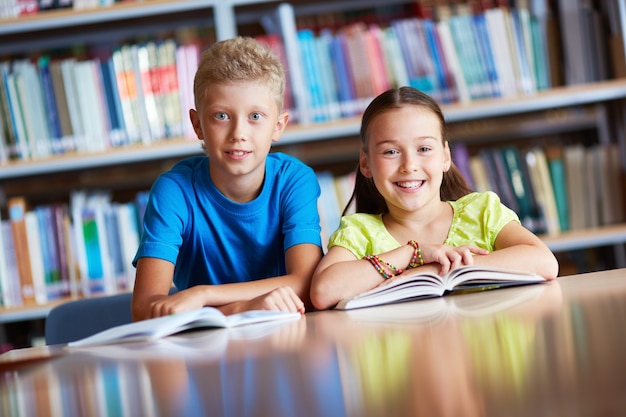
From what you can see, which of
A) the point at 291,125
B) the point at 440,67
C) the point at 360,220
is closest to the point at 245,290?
the point at 360,220

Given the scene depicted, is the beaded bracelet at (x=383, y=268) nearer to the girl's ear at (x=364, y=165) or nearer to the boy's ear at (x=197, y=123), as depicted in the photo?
the girl's ear at (x=364, y=165)

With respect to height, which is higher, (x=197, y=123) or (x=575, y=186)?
(x=197, y=123)

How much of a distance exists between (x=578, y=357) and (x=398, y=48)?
6.44ft

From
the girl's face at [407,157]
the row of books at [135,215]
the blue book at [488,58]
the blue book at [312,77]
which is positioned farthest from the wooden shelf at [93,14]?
the girl's face at [407,157]

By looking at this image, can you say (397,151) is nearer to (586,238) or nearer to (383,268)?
(383,268)

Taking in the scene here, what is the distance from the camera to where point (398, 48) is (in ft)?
7.84

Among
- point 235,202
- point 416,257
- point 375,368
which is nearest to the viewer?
point 375,368

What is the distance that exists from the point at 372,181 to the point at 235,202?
29 cm

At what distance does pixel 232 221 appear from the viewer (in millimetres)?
1548

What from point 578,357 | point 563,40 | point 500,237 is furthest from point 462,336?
point 563,40

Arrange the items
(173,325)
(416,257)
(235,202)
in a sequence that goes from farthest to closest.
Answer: (235,202), (416,257), (173,325)

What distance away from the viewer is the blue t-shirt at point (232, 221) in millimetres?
1495

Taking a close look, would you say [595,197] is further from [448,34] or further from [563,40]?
[448,34]

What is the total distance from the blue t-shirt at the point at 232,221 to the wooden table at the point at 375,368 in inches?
19.3
